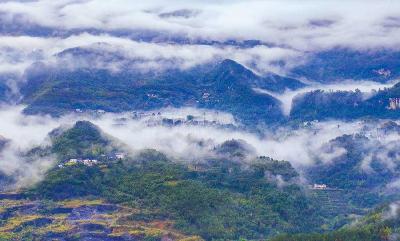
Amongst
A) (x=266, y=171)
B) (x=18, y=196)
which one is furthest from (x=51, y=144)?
(x=266, y=171)

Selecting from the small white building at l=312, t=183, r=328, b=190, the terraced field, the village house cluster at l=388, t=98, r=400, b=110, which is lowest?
the small white building at l=312, t=183, r=328, b=190

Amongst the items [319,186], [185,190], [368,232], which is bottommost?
[319,186]

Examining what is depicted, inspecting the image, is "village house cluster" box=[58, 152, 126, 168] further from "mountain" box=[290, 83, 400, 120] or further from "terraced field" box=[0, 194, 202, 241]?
"mountain" box=[290, 83, 400, 120]

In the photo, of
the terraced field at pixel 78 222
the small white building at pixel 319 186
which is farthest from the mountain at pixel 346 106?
the terraced field at pixel 78 222

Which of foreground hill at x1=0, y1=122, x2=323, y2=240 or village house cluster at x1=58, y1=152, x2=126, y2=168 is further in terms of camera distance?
village house cluster at x1=58, y1=152, x2=126, y2=168

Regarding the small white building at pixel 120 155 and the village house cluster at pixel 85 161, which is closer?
the village house cluster at pixel 85 161

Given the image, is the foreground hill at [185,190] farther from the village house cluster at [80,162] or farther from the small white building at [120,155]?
the small white building at [120,155]

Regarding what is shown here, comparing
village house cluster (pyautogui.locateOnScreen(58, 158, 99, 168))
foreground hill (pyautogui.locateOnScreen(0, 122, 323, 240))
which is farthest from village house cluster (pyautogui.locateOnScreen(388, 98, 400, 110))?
village house cluster (pyautogui.locateOnScreen(58, 158, 99, 168))

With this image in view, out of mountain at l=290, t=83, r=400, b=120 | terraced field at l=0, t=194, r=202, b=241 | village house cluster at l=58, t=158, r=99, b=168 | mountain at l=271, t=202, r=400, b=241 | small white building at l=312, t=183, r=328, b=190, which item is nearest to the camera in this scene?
mountain at l=271, t=202, r=400, b=241

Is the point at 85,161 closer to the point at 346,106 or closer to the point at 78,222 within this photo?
the point at 78,222

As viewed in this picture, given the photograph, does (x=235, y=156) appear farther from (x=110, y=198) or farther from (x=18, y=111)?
(x=18, y=111)

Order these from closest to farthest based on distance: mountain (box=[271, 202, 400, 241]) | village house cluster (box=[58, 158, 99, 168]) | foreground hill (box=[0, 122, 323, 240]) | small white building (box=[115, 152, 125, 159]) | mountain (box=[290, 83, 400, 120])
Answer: mountain (box=[271, 202, 400, 241]) < foreground hill (box=[0, 122, 323, 240]) < village house cluster (box=[58, 158, 99, 168]) < small white building (box=[115, 152, 125, 159]) < mountain (box=[290, 83, 400, 120])

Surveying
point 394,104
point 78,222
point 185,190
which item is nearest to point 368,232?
point 185,190
